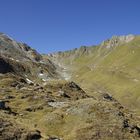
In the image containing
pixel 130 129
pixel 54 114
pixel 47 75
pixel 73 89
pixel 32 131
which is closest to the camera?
pixel 32 131

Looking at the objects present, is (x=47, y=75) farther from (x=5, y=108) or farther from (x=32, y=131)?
(x=32, y=131)

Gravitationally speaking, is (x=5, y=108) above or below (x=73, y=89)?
below

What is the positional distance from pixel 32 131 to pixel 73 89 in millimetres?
74780

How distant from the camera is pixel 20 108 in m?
83.1

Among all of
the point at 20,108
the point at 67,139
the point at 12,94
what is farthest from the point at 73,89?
the point at 67,139

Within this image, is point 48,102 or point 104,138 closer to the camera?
point 104,138

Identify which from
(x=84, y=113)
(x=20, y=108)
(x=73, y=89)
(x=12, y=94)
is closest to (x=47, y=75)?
(x=73, y=89)

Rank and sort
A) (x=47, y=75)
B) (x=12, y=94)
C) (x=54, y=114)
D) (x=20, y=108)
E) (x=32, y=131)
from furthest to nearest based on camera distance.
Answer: (x=47, y=75)
(x=12, y=94)
(x=20, y=108)
(x=54, y=114)
(x=32, y=131)

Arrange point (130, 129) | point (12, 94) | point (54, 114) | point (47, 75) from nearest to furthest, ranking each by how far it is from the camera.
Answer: point (130, 129), point (54, 114), point (12, 94), point (47, 75)

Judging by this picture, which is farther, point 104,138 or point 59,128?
point 59,128

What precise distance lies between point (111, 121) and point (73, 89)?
67225 mm

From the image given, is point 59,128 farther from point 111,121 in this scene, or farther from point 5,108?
point 5,108

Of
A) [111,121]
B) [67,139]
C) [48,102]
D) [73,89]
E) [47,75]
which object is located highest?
[47,75]

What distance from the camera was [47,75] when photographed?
19350 cm
